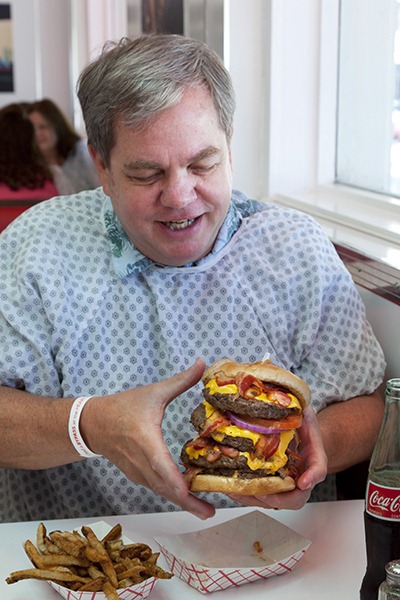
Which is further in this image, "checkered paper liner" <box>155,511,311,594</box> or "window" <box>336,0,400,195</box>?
"window" <box>336,0,400,195</box>

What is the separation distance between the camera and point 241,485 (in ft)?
4.48

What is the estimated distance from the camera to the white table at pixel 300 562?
4.42 ft

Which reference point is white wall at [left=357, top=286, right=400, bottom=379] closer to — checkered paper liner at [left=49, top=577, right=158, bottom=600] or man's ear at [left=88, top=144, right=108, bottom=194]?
man's ear at [left=88, top=144, right=108, bottom=194]

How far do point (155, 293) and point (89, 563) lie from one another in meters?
Answer: 0.69

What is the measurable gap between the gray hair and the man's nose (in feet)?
0.39

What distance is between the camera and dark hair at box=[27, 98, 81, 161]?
6.01 meters

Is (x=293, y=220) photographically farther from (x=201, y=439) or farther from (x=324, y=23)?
(x=324, y=23)

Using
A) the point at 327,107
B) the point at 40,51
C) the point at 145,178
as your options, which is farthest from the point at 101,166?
the point at 40,51

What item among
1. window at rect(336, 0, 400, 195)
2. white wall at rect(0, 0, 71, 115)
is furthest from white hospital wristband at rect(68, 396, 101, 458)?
white wall at rect(0, 0, 71, 115)

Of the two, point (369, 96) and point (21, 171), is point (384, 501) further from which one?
point (21, 171)

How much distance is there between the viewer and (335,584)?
4.52 ft

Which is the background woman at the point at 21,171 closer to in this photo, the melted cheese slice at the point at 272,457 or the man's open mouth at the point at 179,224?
the man's open mouth at the point at 179,224

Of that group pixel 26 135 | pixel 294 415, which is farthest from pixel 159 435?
pixel 26 135

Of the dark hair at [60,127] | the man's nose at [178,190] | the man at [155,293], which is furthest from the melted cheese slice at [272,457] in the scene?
the dark hair at [60,127]
